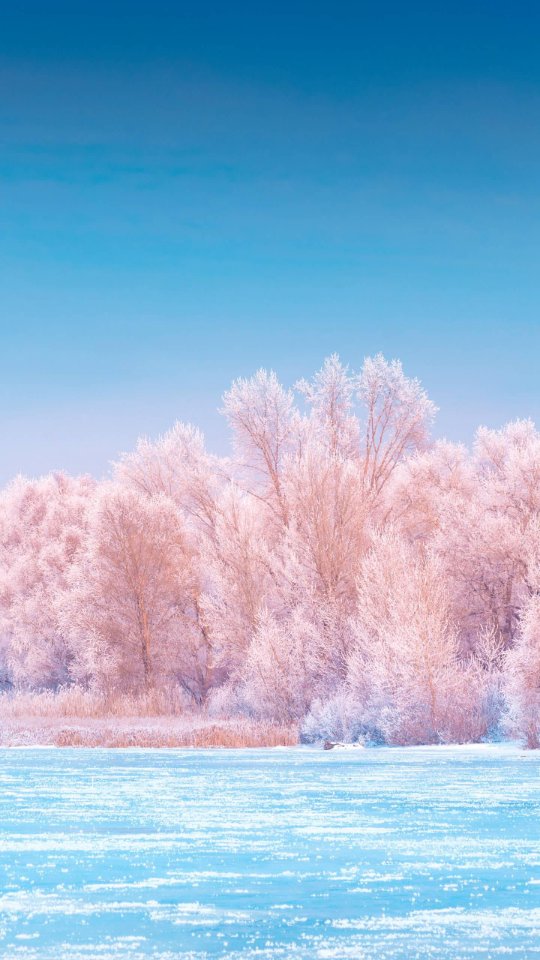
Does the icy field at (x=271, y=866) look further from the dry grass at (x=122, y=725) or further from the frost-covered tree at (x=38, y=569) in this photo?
the frost-covered tree at (x=38, y=569)

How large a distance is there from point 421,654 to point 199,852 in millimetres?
16294

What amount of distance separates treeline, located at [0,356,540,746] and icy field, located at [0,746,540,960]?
8.45 metres

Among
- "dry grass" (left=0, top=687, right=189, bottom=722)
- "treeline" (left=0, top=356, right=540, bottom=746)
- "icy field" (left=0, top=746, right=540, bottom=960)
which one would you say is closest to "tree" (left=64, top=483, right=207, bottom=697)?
"treeline" (left=0, top=356, right=540, bottom=746)

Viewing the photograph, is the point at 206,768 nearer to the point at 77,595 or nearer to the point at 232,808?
the point at 232,808

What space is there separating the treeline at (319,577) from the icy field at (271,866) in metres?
8.45

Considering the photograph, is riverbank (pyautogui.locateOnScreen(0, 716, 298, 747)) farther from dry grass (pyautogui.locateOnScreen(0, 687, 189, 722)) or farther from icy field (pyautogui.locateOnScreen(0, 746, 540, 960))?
icy field (pyautogui.locateOnScreen(0, 746, 540, 960))

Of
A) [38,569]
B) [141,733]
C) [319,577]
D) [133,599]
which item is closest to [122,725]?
[141,733]

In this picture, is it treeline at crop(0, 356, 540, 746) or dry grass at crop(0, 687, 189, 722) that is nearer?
treeline at crop(0, 356, 540, 746)

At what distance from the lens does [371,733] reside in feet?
85.8

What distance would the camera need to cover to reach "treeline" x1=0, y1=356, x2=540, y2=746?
26406mm

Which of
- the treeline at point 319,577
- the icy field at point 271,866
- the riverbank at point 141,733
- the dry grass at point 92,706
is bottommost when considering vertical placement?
the icy field at point 271,866

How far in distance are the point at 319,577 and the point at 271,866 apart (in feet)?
75.9

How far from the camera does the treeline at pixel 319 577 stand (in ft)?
86.6

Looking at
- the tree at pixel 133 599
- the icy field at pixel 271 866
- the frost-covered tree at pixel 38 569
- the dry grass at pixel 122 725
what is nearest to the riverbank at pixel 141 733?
the dry grass at pixel 122 725
